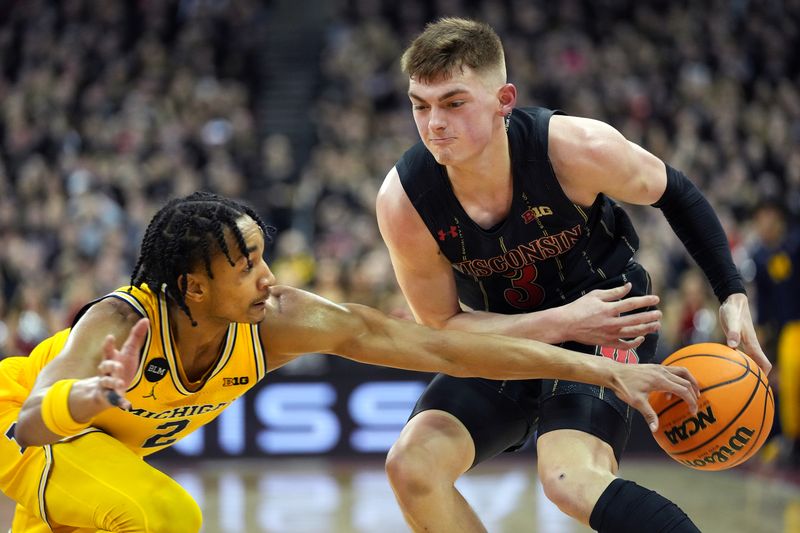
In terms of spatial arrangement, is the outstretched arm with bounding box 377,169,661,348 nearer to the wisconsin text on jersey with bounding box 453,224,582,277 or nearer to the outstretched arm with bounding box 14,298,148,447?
the wisconsin text on jersey with bounding box 453,224,582,277

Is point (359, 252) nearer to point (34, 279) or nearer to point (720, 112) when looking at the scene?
point (34, 279)

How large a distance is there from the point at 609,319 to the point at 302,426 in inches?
218

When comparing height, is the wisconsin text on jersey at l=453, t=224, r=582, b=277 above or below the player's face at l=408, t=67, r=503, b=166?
below

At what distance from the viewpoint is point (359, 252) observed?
1088cm

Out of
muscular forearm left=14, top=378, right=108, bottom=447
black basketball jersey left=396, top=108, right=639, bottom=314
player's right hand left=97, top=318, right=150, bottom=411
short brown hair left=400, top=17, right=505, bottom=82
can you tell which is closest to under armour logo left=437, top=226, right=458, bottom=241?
black basketball jersey left=396, top=108, right=639, bottom=314

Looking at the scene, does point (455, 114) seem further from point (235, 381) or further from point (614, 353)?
point (235, 381)

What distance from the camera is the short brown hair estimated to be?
11.5 feet

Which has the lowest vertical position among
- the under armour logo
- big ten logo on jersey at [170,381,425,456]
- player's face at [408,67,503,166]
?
big ten logo on jersey at [170,381,425,456]

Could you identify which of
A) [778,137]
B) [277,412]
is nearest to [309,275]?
[277,412]

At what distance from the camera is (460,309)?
3.91 metres

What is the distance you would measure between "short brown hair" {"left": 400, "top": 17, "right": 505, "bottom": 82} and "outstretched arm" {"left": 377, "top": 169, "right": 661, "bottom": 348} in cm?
44

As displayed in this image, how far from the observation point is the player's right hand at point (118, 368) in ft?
9.09

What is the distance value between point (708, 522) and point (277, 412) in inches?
144

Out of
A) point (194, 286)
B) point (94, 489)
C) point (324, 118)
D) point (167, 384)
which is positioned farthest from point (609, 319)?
point (324, 118)
